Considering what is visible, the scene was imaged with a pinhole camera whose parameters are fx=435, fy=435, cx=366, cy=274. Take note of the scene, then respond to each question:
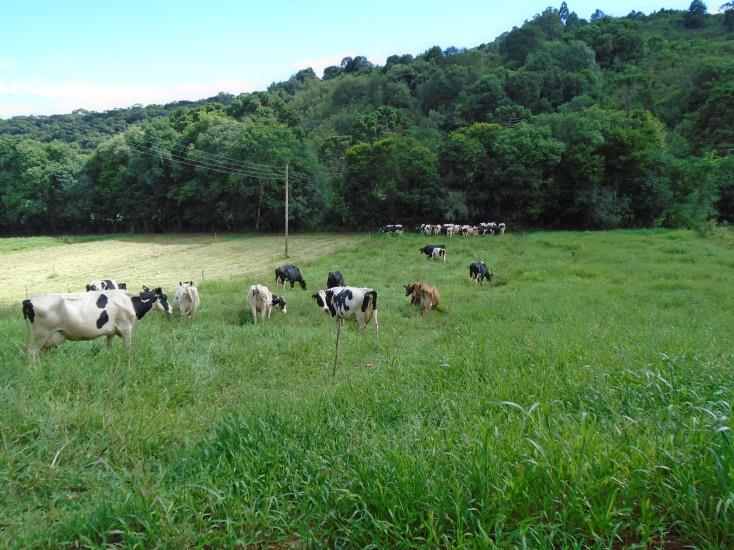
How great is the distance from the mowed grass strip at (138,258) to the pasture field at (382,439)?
15.3 meters

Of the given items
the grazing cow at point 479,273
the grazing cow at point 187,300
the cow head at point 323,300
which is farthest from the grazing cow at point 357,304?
the grazing cow at point 479,273

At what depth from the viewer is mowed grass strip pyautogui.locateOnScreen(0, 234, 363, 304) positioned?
23562mm

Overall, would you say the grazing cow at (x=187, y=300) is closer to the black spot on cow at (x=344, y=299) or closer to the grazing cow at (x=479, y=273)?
the black spot on cow at (x=344, y=299)

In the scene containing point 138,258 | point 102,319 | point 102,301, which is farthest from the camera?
point 138,258

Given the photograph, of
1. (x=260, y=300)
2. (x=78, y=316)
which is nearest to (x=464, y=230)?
(x=260, y=300)

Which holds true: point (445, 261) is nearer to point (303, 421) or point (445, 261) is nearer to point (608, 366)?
point (608, 366)

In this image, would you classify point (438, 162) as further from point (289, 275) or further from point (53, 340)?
point (53, 340)

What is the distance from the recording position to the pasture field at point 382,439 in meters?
2.39

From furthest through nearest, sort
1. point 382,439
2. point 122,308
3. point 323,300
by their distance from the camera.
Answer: point 323,300 < point 122,308 < point 382,439

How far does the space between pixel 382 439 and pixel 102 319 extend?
6.36 m

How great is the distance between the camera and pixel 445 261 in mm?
24266

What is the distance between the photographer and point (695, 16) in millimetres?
105750

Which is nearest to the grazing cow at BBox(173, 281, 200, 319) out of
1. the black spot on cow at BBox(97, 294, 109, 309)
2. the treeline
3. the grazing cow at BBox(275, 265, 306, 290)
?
the black spot on cow at BBox(97, 294, 109, 309)

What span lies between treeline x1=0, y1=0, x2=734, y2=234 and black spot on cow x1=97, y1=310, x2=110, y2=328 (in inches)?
1437
